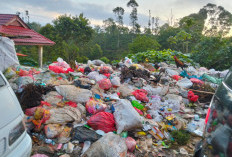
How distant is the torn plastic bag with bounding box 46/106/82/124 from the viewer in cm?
257

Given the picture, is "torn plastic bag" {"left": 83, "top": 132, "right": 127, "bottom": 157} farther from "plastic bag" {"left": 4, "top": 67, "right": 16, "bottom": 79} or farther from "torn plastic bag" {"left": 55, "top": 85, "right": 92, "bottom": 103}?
"plastic bag" {"left": 4, "top": 67, "right": 16, "bottom": 79}

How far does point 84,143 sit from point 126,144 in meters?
0.57

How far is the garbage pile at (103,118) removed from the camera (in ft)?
7.73

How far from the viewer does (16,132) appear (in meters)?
1.38

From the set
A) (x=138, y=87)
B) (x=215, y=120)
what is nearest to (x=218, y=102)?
(x=215, y=120)

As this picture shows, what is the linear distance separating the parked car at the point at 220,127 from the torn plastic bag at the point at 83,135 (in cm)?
147

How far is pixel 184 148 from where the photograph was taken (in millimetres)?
2670

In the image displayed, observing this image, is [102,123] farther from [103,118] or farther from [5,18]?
[5,18]

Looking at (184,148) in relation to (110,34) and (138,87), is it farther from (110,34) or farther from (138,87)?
(110,34)

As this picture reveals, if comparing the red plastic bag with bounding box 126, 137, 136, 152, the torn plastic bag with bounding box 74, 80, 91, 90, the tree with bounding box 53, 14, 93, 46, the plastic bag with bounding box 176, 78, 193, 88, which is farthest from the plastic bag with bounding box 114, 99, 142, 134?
the tree with bounding box 53, 14, 93, 46

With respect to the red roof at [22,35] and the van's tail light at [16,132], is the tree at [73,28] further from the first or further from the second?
the van's tail light at [16,132]

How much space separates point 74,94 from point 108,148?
1.40 metres

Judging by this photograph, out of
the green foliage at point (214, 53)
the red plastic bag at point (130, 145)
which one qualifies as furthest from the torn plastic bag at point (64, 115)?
the green foliage at point (214, 53)

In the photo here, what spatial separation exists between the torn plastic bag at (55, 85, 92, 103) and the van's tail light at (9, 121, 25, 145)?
1658 millimetres
